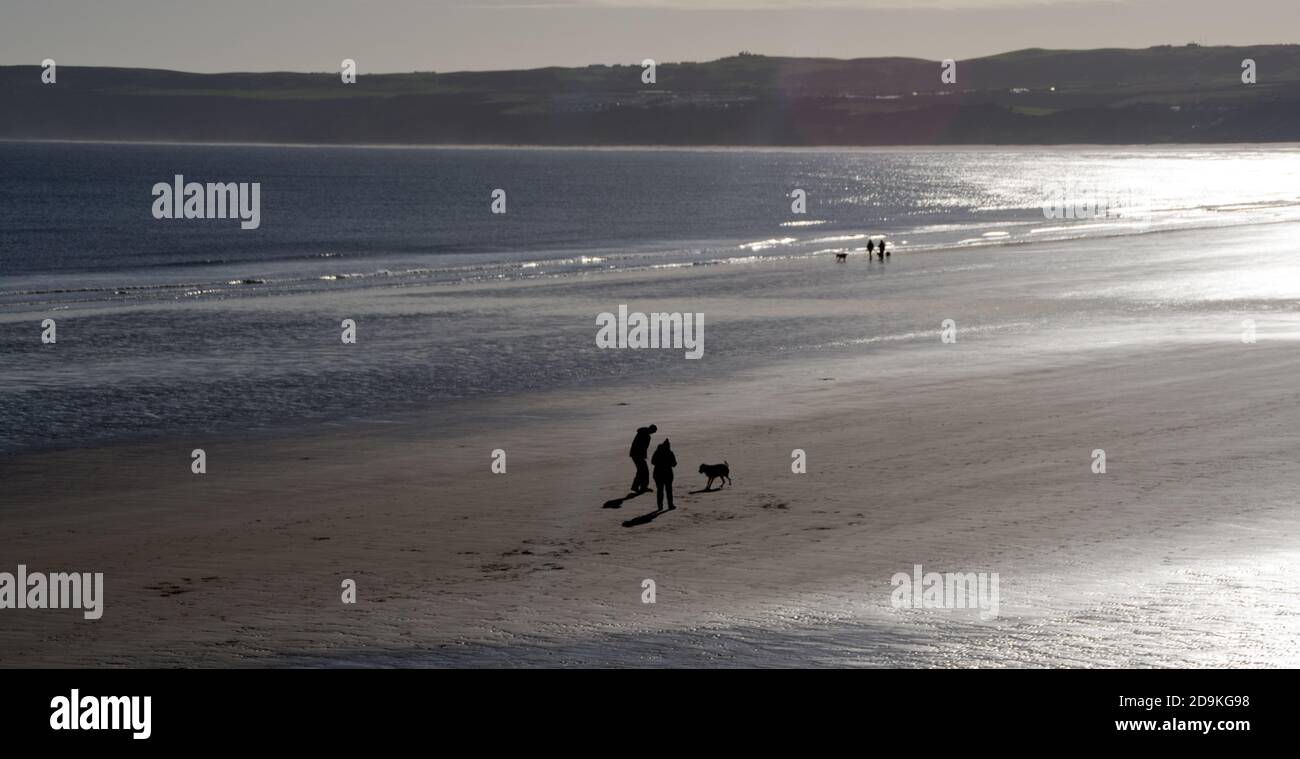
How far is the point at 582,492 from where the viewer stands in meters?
23.2

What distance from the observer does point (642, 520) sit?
69.9 ft

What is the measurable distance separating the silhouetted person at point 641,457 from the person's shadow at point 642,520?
4.21ft

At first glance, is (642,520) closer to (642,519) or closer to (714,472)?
(642,519)

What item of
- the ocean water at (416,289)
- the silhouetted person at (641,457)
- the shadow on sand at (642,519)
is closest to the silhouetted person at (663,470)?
the shadow on sand at (642,519)

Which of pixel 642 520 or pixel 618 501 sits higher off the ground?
pixel 618 501

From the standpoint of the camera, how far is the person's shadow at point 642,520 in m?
21.0

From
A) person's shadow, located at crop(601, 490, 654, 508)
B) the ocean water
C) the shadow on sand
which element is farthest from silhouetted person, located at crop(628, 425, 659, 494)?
the ocean water

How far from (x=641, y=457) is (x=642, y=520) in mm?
1782

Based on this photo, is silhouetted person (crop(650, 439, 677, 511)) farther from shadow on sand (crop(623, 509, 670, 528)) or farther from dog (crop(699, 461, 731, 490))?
dog (crop(699, 461, 731, 490))

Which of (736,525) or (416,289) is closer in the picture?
(736,525)

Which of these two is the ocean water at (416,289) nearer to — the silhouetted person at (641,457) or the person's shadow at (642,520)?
the silhouetted person at (641,457)

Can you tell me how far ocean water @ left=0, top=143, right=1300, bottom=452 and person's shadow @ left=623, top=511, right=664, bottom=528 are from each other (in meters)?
10.5

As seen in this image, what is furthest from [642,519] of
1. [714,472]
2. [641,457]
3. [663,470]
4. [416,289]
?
[416,289]
